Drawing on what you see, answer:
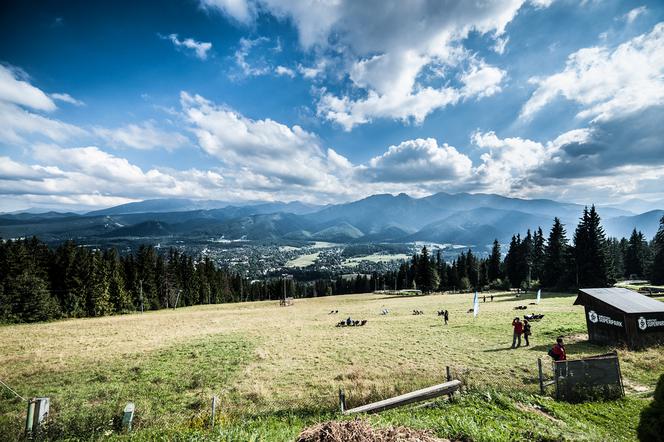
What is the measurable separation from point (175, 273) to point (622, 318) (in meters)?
88.2

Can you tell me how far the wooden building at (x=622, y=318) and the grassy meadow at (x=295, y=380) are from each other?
3.62ft

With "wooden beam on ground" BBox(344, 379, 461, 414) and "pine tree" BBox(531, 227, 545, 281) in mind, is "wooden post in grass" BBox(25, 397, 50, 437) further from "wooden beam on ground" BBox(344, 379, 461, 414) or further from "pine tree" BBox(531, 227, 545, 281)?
"pine tree" BBox(531, 227, 545, 281)

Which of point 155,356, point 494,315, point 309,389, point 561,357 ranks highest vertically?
point 561,357

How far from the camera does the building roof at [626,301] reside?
20.3m

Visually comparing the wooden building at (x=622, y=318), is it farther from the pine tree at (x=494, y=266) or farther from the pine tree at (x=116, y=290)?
the pine tree at (x=494, y=266)

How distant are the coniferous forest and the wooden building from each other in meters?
51.0

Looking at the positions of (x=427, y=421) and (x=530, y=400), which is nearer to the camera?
(x=427, y=421)

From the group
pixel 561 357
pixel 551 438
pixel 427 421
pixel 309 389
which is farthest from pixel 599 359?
pixel 309 389

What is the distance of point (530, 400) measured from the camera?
11070mm

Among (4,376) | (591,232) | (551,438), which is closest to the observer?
(551,438)

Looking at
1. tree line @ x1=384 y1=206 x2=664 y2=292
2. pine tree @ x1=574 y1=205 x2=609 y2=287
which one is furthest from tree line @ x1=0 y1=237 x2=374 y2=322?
pine tree @ x1=574 y1=205 x2=609 y2=287

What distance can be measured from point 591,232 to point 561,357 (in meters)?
66.3

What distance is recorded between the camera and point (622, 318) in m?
20.3

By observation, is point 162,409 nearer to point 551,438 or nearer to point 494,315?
point 551,438
